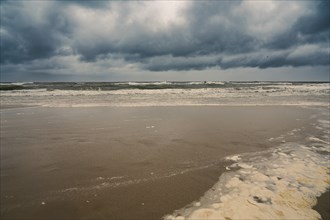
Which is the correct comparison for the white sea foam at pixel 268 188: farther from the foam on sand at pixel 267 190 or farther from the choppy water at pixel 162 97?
the choppy water at pixel 162 97

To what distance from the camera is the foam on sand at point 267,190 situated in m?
3.63

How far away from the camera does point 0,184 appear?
4598 millimetres

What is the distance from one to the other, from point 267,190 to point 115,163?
3125 mm

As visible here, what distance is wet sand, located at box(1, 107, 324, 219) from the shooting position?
3.89m

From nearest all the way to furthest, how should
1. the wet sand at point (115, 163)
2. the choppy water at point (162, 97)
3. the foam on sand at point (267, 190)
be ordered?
1. the foam on sand at point (267, 190)
2. the wet sand at point (115, 163)
3. the choppy water at point (162, 97)

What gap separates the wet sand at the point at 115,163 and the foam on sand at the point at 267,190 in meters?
0.33

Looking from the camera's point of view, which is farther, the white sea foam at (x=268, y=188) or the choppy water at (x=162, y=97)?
the choppy water at (x=162, y=97)

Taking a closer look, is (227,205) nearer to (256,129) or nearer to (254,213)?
(254,213)

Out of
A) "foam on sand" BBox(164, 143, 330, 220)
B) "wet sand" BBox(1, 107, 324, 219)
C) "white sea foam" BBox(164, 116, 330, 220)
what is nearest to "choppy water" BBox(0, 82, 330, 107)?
"wet sand" BBox(1, 107, 324, 219)

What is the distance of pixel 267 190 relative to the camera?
4.32 meters

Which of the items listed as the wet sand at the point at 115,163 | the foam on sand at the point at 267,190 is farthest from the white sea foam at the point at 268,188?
the wet sand at the point at 115,163

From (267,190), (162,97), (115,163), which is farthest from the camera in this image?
(162,97)

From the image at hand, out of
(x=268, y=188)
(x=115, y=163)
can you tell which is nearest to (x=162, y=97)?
(x=115, y=163)

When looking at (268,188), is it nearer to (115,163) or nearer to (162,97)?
(115,163)
